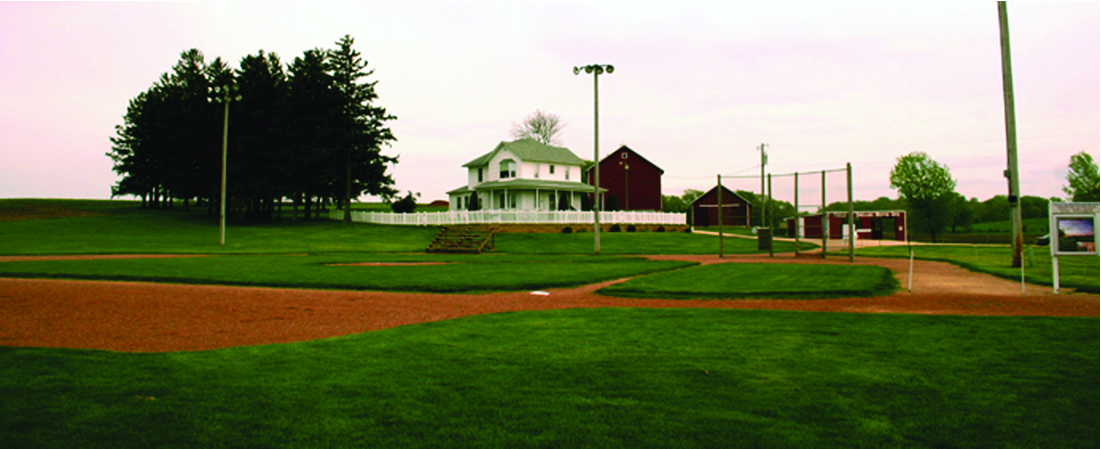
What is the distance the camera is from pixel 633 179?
69.7 metres

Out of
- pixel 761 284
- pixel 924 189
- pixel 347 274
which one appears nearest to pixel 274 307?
pixel 347 274

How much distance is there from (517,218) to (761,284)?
30.2 meters

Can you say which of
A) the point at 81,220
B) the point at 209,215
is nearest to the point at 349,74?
the point at 209,215

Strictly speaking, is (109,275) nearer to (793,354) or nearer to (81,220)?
(793,354)

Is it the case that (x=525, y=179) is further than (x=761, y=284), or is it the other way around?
(x=525, y=179)

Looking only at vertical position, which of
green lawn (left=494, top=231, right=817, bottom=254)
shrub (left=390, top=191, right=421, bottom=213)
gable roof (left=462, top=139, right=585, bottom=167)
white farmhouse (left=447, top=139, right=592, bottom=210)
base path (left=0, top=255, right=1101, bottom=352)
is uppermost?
gable roof (left=462, top=139, right=585, bottom=167)

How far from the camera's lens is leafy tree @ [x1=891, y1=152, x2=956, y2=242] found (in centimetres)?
7631

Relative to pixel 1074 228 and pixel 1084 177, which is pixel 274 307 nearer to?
pixel 1074 228

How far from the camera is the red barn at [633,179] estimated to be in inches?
2729

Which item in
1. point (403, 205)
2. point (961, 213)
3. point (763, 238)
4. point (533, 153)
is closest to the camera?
point (763, 238)

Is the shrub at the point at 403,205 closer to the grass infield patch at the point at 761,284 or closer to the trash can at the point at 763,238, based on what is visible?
the trash can at the point at 763,238

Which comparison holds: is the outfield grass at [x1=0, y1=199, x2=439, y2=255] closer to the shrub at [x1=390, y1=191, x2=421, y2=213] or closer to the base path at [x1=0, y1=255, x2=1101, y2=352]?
the shrub at [x1=390, y1=191, x2=421, y2=213]

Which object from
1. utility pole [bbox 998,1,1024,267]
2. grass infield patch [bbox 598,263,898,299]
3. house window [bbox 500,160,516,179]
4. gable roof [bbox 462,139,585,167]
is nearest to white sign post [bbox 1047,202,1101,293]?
grass infield patch [bbox 598,263,898,299]

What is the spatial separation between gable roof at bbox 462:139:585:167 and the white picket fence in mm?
9582
